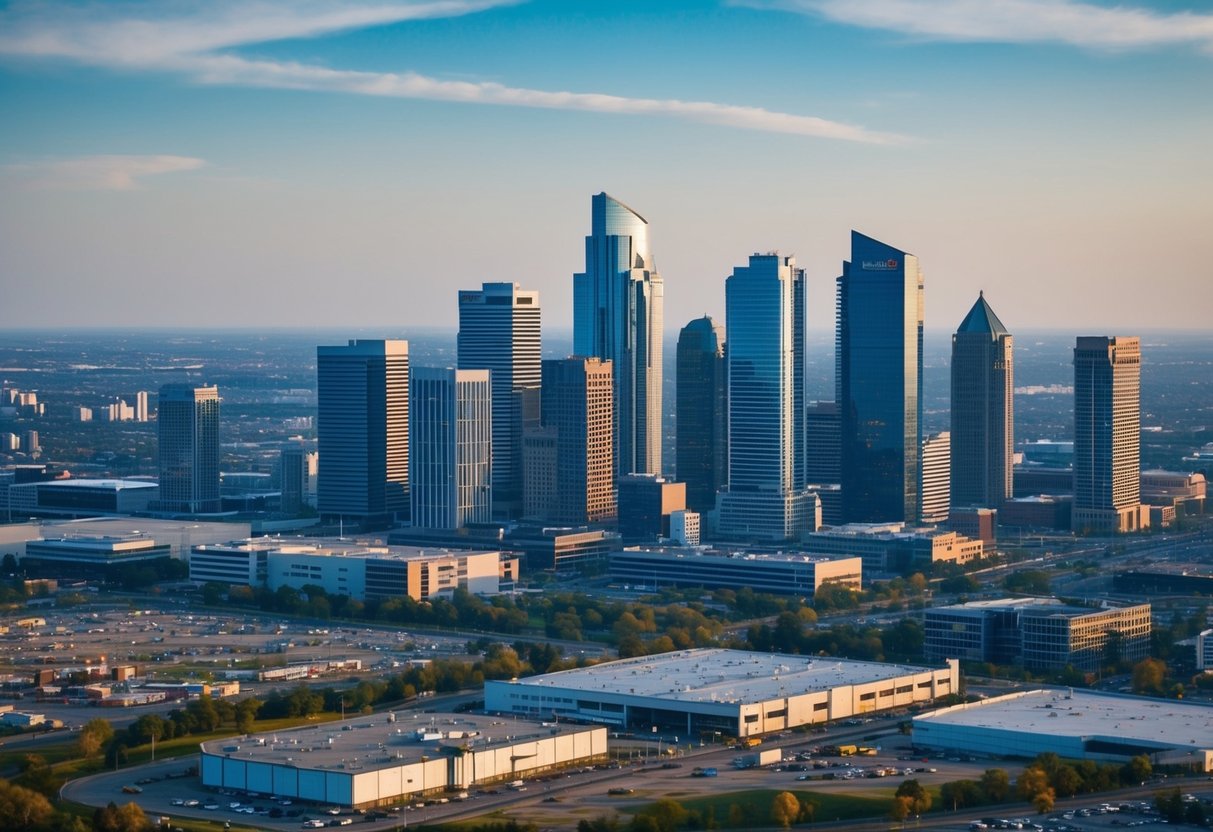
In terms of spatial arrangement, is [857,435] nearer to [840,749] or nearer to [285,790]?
Answer: [840,749]

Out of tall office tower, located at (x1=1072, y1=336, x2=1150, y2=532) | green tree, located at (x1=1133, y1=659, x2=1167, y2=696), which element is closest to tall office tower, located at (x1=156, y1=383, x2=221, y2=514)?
tall office tower, located at (x1=1072, y1=336, x2=1150, y2=532)

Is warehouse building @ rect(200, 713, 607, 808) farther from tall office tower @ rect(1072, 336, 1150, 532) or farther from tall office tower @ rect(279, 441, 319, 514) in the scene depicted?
tall office tower @ rect(279, 441, 319, 514)

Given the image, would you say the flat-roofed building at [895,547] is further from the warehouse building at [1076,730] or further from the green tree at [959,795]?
→ the green tree at [959,795]

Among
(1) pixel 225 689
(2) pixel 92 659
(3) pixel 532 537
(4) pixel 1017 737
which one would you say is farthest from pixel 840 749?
(3) pixel 532 537

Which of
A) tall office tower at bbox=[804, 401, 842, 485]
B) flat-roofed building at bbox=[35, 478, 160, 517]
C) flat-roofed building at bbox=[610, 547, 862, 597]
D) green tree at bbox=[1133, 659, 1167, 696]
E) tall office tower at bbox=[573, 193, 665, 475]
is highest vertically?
tall office tower at bbox=[573, 193, 665, 475]

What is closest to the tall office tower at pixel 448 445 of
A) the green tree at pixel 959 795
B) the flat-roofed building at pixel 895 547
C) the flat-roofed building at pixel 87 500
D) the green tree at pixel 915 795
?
the flat-roofed building at pixel 895 547

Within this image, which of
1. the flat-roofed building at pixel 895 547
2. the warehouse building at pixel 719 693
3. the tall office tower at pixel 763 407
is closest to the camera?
the warehouse building at pixel 719 693
